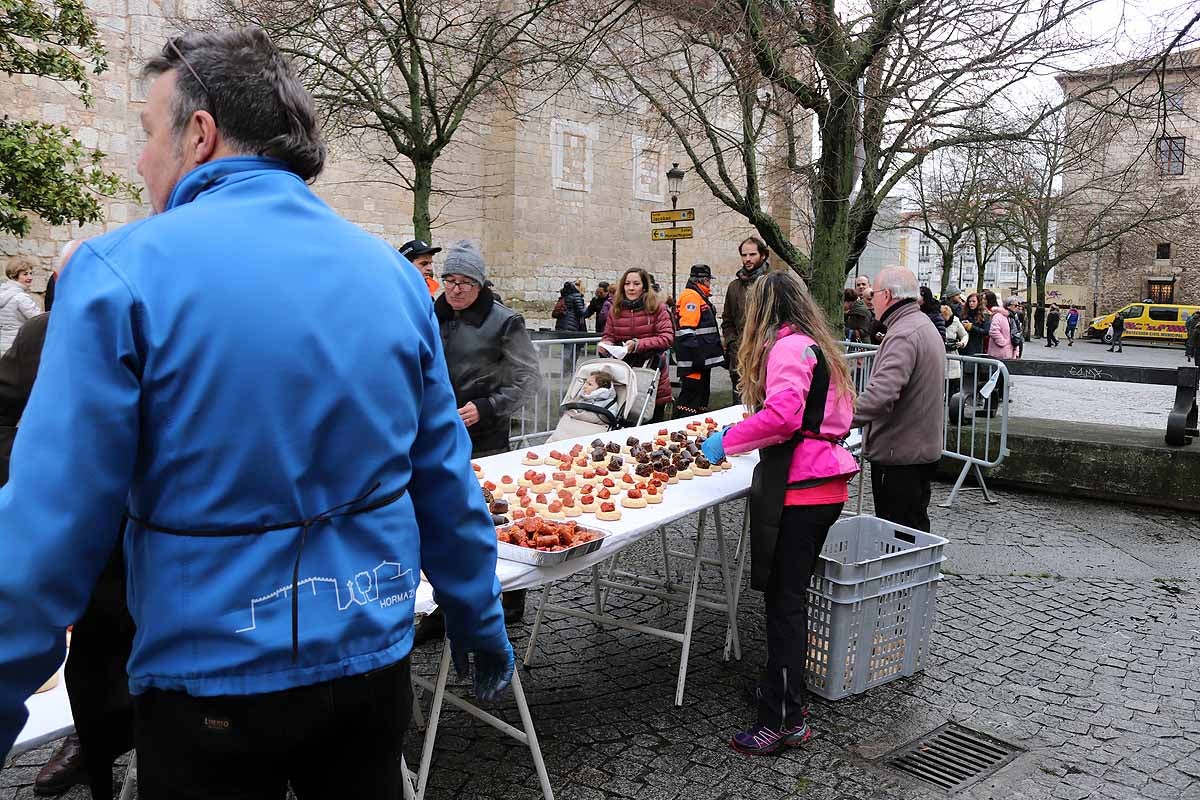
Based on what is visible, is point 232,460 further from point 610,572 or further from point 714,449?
point 610,572

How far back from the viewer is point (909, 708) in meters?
4.20

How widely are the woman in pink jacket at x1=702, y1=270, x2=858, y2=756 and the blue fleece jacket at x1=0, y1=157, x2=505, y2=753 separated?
7.98 feet

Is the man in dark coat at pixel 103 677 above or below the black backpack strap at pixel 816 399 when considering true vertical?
below

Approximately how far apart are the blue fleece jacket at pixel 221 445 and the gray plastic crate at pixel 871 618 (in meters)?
2.90

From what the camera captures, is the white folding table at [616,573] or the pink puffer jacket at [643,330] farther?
the pink puffer jacket at [643,330]

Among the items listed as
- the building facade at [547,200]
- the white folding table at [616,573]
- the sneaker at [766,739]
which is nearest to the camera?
the white folding table at [616,573]

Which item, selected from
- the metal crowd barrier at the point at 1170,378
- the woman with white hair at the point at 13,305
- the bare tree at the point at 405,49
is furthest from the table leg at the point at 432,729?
the woman with white hair at the point at 13,305

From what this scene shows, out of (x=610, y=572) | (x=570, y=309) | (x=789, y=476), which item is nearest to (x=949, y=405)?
(x=610, y=572)

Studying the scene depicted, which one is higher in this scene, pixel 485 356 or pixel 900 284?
pixel 900 284

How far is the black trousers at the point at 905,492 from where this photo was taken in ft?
16.7

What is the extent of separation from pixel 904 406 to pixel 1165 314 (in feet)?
133

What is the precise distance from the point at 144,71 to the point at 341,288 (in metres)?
0.53

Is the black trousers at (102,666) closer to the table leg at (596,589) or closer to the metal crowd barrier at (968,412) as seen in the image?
the table leg at (596,589)

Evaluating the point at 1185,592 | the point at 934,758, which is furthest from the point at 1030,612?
the point at 934,758
